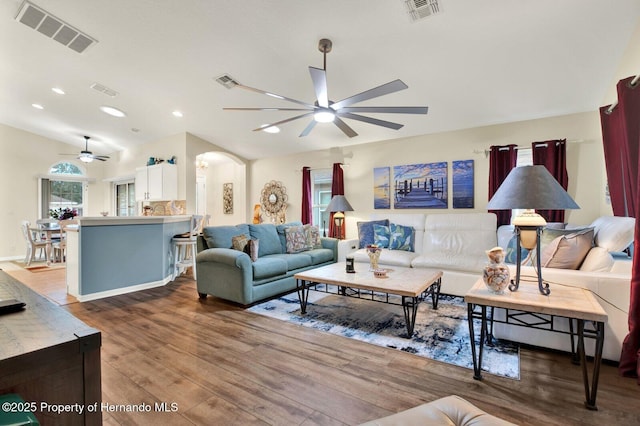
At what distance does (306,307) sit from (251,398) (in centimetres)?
164

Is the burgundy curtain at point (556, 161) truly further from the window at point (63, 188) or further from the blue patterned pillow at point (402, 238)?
the window at point (63, 188)

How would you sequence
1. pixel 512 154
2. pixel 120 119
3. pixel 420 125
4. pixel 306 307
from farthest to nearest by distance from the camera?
1. pixel 120 119
2. pixel 420 125
3. pixel 512 154
4. pixel 306 307

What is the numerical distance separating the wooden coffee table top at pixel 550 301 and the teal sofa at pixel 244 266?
7.66ft

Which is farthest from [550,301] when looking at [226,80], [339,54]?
[226,80]

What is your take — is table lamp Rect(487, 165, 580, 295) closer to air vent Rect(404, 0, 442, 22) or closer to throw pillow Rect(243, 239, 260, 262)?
air vent Rect(404, 0, 442, 22)

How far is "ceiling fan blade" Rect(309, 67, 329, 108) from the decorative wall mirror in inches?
166

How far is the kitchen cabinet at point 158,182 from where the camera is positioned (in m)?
6.31

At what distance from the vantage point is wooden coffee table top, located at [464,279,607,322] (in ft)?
5.41

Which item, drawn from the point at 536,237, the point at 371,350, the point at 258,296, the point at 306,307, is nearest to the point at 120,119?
the point at 258,296

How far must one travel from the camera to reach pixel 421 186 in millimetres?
5043

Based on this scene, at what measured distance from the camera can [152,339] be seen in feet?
8.63

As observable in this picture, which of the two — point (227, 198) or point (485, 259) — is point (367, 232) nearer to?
point (485, 259)

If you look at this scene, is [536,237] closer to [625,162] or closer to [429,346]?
[429,346]

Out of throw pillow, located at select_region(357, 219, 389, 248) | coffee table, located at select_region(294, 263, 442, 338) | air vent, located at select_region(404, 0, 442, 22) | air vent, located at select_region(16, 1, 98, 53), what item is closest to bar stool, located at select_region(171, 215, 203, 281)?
coffee table, located at select_region(294, 263, 442, 338)
